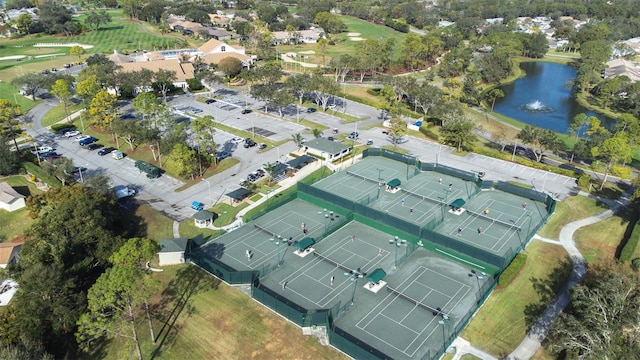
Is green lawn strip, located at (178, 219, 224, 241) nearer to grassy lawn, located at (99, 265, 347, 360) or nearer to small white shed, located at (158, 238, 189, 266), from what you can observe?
small white shed, located at (158, 238, 189, 266)

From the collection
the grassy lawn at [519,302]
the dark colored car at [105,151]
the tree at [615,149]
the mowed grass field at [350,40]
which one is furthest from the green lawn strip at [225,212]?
the mowed grass field at [350,40]

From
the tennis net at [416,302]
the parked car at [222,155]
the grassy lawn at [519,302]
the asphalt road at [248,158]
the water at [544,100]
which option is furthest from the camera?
the water at [544,100]

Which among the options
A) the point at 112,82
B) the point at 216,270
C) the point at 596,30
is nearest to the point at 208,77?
the point at 112,82

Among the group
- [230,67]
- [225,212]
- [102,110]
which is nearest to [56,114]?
[102,110]

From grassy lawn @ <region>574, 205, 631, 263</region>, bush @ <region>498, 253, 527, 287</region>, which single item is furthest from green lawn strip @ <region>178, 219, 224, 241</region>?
grassy lawn @ <region>574, 205, 631, 263</region>

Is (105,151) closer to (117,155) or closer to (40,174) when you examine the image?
(117,155)

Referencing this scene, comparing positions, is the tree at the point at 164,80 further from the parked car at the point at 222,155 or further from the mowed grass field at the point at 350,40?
the mowed grass field at the point at 350,40
